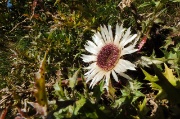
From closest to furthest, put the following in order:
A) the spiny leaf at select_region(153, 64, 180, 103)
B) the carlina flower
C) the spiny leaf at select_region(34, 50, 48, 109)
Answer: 1. the spiny leaf at select_region(34, 50, 48, 109)
2. the spiny leaf at select_region(153, 64, 180, 103)
3. the carlina flower

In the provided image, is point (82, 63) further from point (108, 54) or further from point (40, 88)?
point (40, 88)

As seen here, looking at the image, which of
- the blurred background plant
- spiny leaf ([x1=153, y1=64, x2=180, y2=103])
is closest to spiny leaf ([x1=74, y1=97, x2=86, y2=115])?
the blurred background plant

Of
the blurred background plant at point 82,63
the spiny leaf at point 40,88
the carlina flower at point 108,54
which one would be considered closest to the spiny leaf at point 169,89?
the blurred background plant at point 82,63

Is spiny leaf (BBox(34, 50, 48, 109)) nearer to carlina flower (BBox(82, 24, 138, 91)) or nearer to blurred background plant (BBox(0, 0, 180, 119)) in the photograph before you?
blurred background plant (BBox(0, 0, 180, 119))

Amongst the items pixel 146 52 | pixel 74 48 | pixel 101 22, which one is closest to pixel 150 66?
pixel 146 52

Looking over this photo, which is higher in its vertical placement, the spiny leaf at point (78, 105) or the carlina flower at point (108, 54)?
the carlina flower at point (108, 54)

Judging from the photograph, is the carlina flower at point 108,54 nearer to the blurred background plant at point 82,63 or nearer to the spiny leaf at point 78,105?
the blurred background plant at point 82,63
